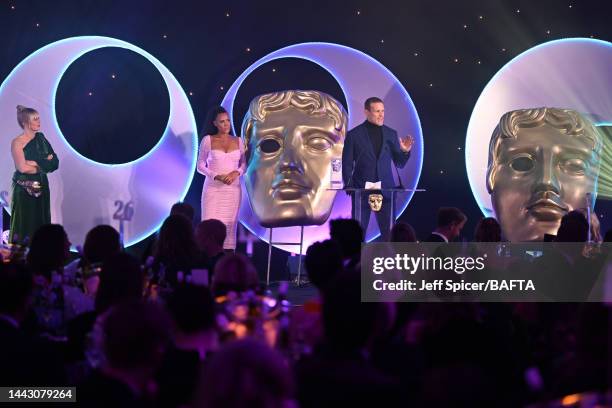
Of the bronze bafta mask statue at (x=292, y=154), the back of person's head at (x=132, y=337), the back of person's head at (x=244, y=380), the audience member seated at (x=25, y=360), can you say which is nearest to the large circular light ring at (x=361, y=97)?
the bronze bafta mask statue at (x=292, y=154)

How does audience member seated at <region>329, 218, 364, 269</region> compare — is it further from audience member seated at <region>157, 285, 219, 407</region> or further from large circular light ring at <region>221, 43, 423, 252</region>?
large circular light ring at <region>221, 43, 423, 252</region>

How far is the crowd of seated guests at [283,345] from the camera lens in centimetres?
177

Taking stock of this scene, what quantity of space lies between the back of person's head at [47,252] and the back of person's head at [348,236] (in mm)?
1243

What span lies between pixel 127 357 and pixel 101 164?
21.5 ft

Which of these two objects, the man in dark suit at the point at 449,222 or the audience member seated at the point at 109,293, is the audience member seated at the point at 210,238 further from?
the audience member seated at the point at 109,293

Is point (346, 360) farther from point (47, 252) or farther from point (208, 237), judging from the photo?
point (208, 237)

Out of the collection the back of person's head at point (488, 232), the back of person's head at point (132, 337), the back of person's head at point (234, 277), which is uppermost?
the back of person's head at point (488, 232)

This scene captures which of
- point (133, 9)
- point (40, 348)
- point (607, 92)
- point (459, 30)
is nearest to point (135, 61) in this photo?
point (133, 9)

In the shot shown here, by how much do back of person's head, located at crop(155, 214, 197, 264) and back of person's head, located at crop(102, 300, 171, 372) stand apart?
2080mm

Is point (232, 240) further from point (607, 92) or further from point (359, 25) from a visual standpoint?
point (607, 92)

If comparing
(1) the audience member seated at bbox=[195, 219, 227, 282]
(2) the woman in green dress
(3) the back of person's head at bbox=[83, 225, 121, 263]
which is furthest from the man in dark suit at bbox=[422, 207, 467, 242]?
(2) the woman in green dress

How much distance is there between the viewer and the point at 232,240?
7.60 m

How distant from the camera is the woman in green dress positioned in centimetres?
772

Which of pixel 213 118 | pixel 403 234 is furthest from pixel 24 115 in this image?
pixel 403 234
